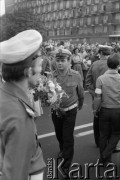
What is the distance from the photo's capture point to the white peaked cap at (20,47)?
1.75 metres

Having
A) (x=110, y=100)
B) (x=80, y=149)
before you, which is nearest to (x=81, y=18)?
(x=80, y=149)

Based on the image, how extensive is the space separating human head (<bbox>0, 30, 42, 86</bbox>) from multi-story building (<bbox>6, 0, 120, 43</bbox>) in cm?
6445

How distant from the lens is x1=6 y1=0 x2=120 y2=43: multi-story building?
6586 centimetres

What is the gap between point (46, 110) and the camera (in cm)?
862

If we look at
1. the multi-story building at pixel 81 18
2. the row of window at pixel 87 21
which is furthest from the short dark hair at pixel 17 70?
the row of window at pixel 87 21

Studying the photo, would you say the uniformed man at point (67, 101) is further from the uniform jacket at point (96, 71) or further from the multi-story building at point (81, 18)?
the multi-story building at point (81, 18)

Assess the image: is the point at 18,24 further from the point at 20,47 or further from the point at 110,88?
the point at 20,47

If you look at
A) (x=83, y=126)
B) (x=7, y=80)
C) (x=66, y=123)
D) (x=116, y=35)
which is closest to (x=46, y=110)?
(x=83, y=126)

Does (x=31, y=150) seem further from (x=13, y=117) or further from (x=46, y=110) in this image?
(x=46, y=110)

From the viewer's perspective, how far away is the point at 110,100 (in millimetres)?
4352

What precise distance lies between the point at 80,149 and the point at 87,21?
6880cm

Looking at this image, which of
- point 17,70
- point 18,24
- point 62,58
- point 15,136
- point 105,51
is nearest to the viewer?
point 15,136

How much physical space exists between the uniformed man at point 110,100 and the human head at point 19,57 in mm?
2575

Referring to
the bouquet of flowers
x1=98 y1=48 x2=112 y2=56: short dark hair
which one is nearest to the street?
the bouquet of flowers
